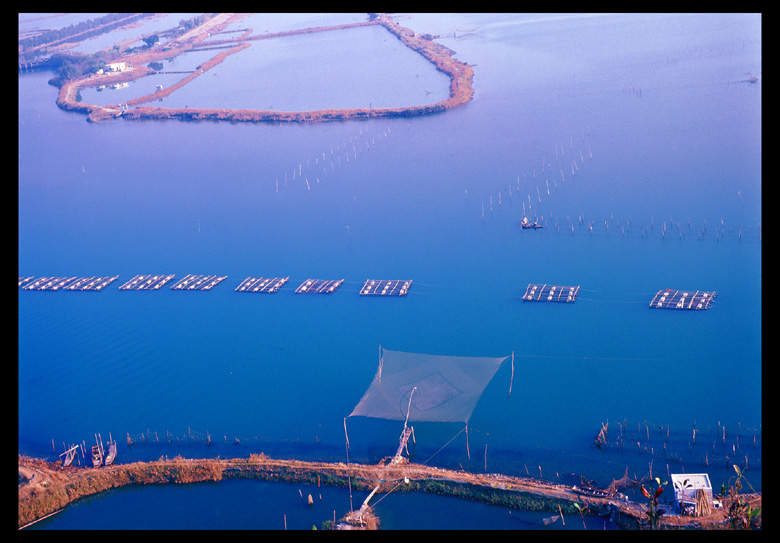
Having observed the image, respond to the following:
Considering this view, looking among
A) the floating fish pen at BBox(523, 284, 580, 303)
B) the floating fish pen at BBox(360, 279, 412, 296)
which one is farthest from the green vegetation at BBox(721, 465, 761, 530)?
the floating fish pen at BBox(360, 279, 412, 296)

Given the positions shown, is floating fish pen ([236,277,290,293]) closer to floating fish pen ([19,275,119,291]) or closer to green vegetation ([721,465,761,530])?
floating fish pen ([19,275,119,291])

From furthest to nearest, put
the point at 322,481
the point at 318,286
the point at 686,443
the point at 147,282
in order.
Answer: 1. the point at 147,282
2. the point at 318,286
3. the point at 322,481
4. the point at 686,443

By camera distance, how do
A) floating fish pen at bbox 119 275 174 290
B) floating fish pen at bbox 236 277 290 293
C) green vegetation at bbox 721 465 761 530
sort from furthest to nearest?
floating fish pen at bbox 119 275 174 290 → floating fish pen at bbox 236 277 290 293 → green vegetation at bbox 721 465 761 530

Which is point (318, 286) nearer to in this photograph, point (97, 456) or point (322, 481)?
point (97, 456)

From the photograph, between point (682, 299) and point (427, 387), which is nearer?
point (427, 387)

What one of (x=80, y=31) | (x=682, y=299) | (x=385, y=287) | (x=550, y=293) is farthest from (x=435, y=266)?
(x=80, y=31)

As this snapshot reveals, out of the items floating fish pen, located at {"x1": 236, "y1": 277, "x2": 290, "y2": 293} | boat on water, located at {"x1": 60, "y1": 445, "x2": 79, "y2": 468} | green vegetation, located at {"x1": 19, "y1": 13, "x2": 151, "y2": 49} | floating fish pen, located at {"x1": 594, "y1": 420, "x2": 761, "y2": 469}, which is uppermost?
green vegetation, located at {"x1": 19, "y1": 13, "x2": 151, "y2": 49}
